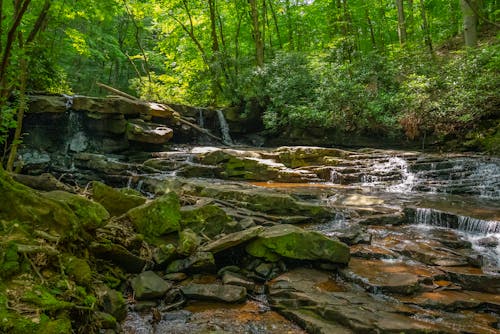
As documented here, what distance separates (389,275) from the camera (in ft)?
15.3

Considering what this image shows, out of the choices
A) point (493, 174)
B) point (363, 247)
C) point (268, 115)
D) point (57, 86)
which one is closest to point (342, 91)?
point (268, 115)

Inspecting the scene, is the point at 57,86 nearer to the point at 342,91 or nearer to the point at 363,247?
the point at 342,91

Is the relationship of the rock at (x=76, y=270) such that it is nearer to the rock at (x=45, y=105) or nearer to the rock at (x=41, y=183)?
the rock at (x=41, y=183)

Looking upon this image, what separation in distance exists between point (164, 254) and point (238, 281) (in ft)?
3.35

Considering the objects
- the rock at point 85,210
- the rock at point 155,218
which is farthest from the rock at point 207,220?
the rock at point 85,210

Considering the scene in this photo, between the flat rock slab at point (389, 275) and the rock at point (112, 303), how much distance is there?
2.72 m

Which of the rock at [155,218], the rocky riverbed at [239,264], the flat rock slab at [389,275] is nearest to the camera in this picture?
the rocky riverbed at [239,264]

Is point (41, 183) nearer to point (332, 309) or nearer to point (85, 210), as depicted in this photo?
point (85, 210)

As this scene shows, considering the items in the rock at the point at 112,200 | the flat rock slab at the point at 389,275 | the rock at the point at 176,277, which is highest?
the rock at the point at 112,200

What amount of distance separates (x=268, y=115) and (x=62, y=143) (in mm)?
9193

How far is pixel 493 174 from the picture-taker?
10.2m

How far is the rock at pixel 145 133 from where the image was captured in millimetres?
14477

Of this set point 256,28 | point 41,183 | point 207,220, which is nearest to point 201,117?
point 256,28

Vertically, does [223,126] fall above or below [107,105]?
below
